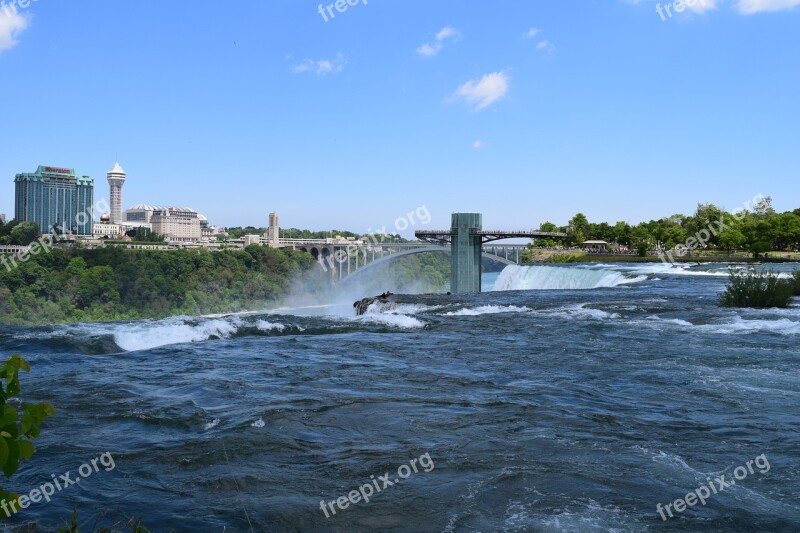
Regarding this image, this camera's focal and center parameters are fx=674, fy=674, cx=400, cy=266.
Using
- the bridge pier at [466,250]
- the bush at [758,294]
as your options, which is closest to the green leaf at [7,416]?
the bush at [758,294]

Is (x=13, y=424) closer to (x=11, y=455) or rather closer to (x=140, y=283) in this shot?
(x=11, y=455)

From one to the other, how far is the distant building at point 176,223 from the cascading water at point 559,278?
390ft

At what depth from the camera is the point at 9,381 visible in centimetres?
231

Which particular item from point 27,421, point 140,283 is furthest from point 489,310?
point 140,283

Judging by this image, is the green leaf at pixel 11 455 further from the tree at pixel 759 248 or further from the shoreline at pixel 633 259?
the tree at pixel 759 248

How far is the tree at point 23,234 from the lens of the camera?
72.5m

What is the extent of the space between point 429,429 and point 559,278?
30.1 m

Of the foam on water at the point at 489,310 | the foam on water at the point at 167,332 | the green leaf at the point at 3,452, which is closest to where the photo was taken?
the green leaf at the point at 3,452

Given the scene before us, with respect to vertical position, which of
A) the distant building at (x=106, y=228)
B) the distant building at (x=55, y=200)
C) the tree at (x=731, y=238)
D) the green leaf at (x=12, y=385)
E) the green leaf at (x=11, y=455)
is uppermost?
the distant building at (x=55, y=200)

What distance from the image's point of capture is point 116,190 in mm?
172250

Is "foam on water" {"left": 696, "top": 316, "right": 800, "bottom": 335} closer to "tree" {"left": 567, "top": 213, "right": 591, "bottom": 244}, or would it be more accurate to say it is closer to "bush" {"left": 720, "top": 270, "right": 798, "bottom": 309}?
"bush" {"left": 720, "top": 270, "right": 798, "bottom": 309}

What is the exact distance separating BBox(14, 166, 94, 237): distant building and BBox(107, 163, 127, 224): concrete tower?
36.2 meters

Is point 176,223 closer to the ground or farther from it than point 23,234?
farther from it

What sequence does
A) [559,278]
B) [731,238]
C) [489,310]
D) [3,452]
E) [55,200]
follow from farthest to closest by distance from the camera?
1. [55,200]
2. [731,238]
3. [559,278]
4. [489,310]
5. [3,452]
